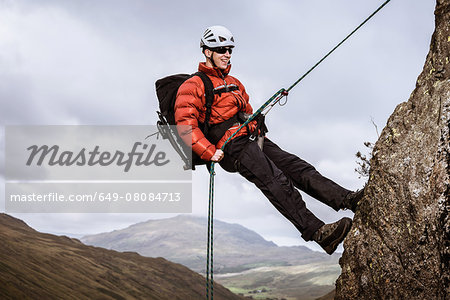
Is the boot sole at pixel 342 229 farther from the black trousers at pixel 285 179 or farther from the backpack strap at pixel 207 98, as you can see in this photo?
the backpack strap at pixel 207 98

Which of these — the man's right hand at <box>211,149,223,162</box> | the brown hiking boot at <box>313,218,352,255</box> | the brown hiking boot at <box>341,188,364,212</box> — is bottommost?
the brown hiking boot at <box>313,218,352,255</box>

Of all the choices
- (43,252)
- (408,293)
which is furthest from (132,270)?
(408,293)

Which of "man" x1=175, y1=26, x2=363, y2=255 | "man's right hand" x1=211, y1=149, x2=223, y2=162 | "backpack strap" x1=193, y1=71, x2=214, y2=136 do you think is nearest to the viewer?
"man" x1=175, y1=26, x2=363, y2=255

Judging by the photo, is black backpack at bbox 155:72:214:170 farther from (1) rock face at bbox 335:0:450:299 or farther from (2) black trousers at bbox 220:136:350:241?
(1) rock face at bbox 335:0:450:299

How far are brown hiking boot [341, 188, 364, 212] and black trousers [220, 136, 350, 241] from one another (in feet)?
0.20

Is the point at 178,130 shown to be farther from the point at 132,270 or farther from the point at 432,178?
the point at 132,270

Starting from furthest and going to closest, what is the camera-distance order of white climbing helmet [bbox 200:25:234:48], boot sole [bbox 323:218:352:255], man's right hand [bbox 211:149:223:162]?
white climbing helmet [bbox 200:25:234:48]
man's right hand [bbox 211:149:223:162]
boot sole [bbox 323:218:352:255]

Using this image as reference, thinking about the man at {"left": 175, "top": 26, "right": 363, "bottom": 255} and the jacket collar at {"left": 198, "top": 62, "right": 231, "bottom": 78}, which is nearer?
the man at {"left": 175, "top": 26, "right": 363, "bottom": 255}

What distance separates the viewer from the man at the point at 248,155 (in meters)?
5.71

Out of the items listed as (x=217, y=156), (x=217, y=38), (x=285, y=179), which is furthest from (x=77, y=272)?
(x=285, y=179)

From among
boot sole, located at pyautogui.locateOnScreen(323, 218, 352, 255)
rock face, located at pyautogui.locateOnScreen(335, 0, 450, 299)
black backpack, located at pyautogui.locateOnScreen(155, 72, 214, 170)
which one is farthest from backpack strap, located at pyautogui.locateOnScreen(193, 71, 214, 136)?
rock face, located at pyautogui.locateOnScreen(335, 0, 450, 299)

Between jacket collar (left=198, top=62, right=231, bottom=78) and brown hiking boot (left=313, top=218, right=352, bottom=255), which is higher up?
jacket collar (left=198, top=62, right=231, bottom=78)

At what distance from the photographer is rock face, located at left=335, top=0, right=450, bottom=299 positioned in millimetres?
4250

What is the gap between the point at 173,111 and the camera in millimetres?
6848
